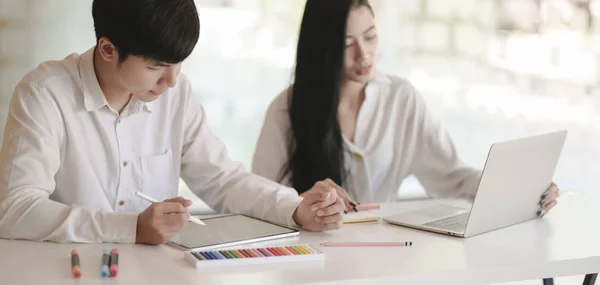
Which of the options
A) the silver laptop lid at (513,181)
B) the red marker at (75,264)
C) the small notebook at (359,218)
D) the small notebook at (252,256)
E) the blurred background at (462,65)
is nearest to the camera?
the red marker at (75,264)

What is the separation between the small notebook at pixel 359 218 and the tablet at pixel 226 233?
0.19m

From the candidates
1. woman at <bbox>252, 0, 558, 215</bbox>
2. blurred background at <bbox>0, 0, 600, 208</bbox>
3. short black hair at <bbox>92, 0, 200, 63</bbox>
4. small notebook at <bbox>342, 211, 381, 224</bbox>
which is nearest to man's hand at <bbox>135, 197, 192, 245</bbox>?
short black hair at <bbox>92, 0, 200, 63</bbox>

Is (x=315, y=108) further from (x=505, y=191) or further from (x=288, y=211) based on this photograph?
(x=505, y=191)

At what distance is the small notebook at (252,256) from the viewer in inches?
58.2

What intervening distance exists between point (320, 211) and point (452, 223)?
326 mm

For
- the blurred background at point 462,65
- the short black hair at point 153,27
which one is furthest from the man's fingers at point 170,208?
the blurred background at point 462,65

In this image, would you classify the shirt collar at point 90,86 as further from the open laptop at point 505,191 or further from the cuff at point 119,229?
the open laptop at point 505,191

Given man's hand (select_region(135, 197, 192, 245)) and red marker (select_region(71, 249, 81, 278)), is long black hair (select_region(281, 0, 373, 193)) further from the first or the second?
red marker (select_region(71, 249, 81, 278))

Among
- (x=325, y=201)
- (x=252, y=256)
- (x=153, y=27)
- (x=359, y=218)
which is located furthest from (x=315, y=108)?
(x=252, y=256)

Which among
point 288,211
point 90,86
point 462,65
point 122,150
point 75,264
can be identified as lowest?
point 75,264

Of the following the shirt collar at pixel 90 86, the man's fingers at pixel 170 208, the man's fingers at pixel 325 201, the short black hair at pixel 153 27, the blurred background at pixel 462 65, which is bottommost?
the man's fingers at pixel 170 208

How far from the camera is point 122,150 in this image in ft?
6.19

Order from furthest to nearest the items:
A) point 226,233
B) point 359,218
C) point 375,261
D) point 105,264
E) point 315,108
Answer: point 315,108, point 359,218, point 226,233, point 375,261, point 105,264

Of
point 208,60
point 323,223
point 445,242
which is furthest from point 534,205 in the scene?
point 208,60
